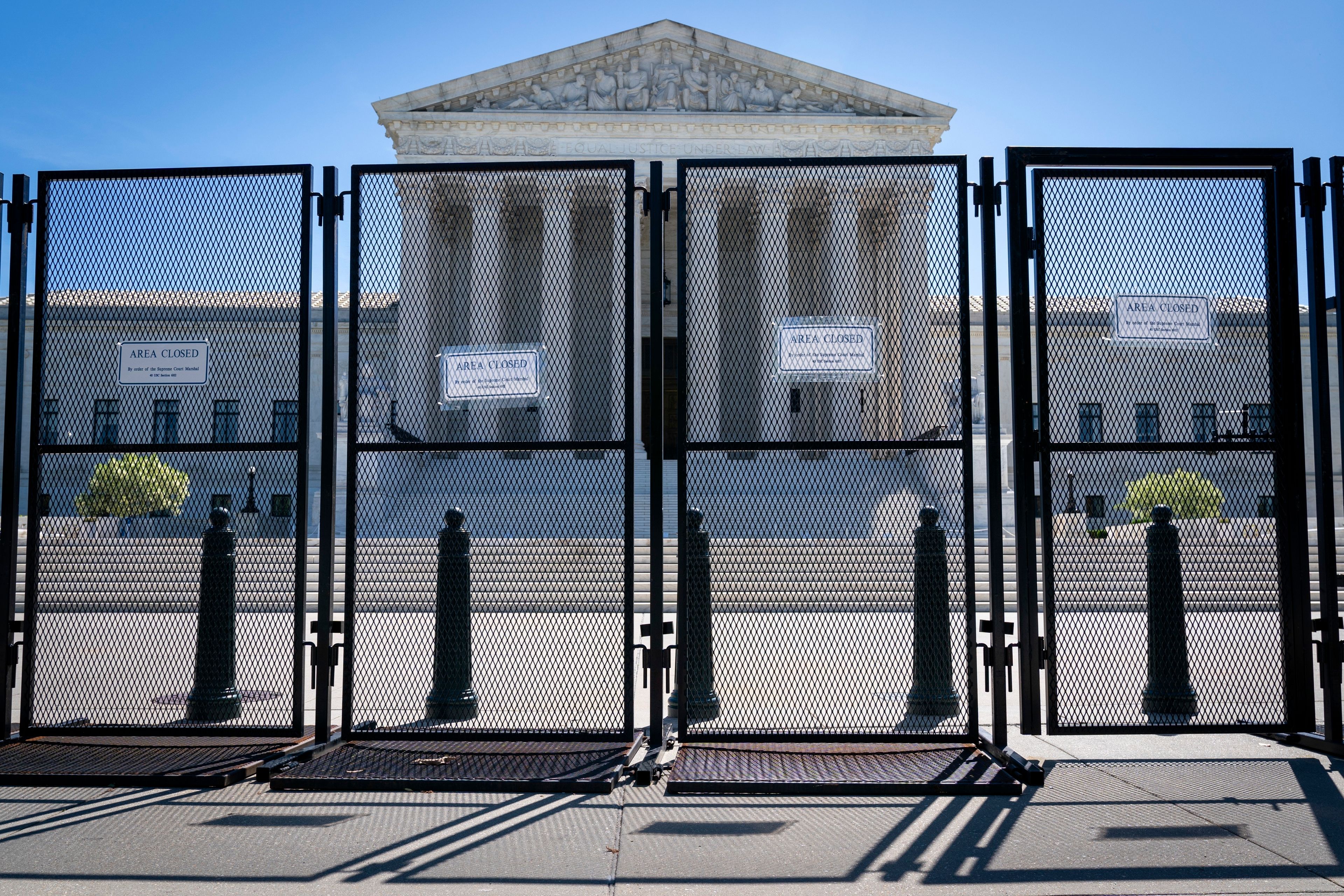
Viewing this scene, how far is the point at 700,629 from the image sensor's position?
6520mm

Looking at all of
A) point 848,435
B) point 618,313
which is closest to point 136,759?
point 848,435

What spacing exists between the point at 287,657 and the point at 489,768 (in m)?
4.25

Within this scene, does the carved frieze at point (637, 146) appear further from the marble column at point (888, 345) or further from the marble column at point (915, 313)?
the marble column at point (915, 313)

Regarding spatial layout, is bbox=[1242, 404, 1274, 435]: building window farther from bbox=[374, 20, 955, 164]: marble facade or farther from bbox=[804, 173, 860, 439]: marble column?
bbox=[374, 20, 955, 164]: marble facade

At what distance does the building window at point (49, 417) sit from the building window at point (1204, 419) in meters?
6.12

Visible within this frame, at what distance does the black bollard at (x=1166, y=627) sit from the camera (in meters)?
6.27

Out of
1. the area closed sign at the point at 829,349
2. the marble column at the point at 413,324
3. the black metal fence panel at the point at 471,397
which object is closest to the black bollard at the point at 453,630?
the black metal fence panel at the point at 471,397

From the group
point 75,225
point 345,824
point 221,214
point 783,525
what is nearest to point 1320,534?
point 783,525

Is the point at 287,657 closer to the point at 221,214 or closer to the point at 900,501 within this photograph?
the point at 221,214

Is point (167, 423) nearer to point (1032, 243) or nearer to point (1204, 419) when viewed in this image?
point (1032, 243)

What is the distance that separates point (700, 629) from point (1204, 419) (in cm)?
313

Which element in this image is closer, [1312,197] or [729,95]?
[1312,197]

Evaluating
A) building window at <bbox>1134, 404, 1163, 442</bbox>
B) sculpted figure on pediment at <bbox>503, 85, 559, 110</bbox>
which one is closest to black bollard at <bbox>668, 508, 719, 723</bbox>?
building window at <bbox>1134, 404, 1163, 442</bbox>

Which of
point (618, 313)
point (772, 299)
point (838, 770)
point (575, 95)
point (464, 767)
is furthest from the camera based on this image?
point (575, 95)
